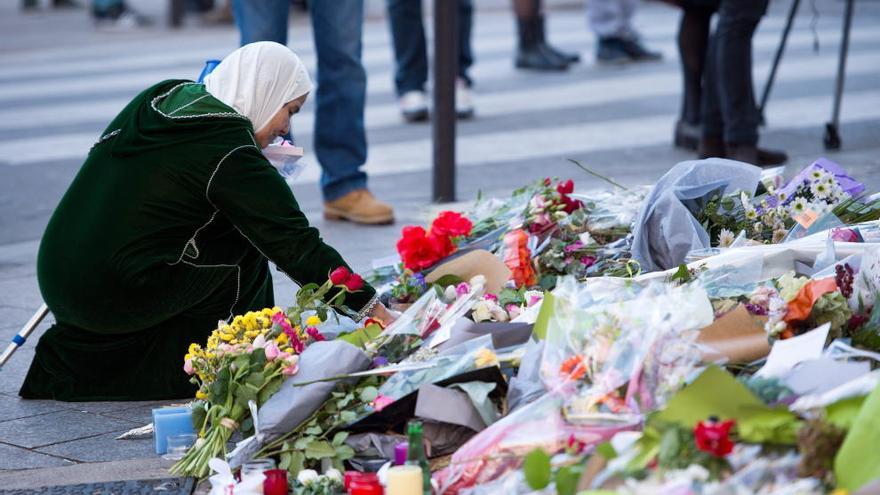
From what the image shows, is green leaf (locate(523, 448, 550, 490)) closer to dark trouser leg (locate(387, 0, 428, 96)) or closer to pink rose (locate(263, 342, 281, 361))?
pink rose (locate(263, 342, 281, 361))

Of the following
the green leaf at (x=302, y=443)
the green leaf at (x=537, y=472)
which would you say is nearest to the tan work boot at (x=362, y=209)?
the green leaf at (x=302, y=443)

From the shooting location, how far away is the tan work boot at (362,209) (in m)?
5.78

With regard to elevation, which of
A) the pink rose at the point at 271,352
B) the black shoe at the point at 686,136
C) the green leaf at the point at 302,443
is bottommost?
the black shoe at the point at 686,136

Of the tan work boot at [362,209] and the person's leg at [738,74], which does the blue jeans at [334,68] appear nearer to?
the tan work boot at [362,209]

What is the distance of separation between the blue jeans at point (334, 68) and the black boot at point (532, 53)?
4.89m

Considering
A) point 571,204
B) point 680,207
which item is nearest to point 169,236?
point 571,204

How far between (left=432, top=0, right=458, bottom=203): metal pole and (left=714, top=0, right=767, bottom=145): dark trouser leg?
3.84 ft

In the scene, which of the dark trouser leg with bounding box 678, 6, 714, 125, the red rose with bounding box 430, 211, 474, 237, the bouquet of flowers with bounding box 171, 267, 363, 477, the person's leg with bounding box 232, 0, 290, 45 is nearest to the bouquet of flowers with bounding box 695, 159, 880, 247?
the red rose with bounding box 430, 211, 474, 237

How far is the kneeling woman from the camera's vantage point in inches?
141

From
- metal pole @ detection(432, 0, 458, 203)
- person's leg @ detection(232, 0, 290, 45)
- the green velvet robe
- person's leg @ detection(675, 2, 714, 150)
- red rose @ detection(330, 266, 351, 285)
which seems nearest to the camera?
red rose @ detection(330, 266, 351, 285)

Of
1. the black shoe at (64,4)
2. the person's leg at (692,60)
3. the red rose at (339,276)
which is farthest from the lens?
the black shoe at (64,4)

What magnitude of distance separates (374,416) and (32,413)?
3.68ft

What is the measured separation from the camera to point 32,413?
3648mm

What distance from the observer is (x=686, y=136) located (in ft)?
23.4
